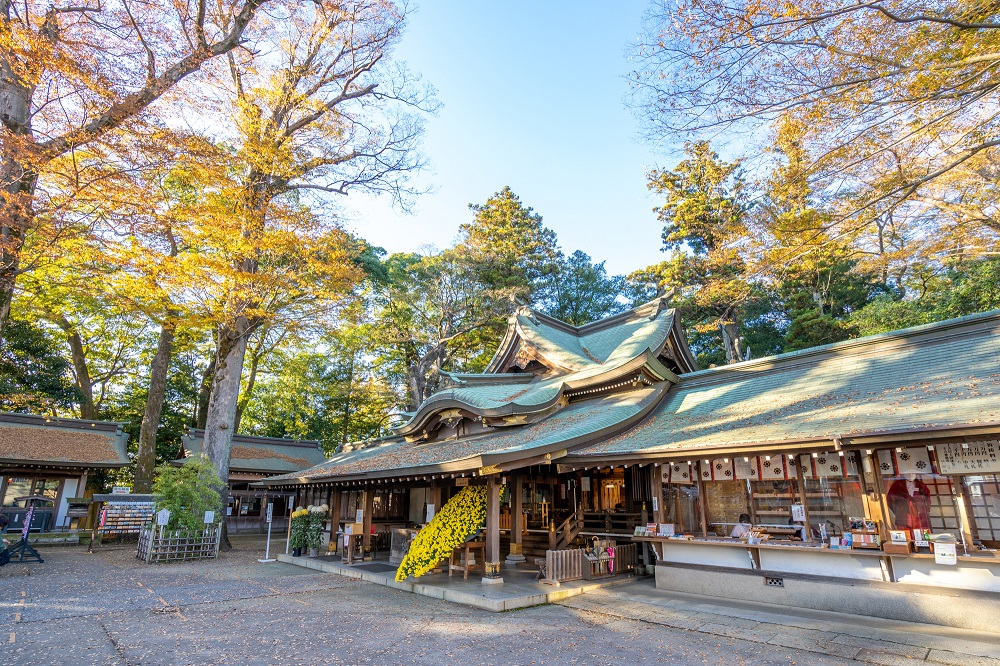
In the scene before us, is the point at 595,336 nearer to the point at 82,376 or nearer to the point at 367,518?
the point at 367,518

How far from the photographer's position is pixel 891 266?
1518cm

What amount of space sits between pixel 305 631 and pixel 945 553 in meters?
9.14

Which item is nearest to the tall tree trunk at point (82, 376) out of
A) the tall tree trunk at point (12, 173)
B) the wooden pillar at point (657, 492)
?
the tall tree trunk at point (12, 173)

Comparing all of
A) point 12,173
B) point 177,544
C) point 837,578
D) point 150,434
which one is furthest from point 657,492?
point 150,434

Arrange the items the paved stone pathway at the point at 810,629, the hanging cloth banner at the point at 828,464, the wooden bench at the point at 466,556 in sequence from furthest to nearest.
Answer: the wooden bench at the point at 466,556 → the hanging cloth banner at the point at 828,464 → the paved stone pathway at the point at 810,629

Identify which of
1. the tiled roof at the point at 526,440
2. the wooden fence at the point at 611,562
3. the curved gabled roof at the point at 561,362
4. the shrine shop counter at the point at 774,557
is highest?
the curved gabled roof at the point at 561,362

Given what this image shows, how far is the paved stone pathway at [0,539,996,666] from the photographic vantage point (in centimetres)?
610

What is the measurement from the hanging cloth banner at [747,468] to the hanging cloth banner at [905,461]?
6.09 feet

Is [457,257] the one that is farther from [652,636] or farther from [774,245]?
[652,636]

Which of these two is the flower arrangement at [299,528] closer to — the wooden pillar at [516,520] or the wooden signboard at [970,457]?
the wooden pillar at [516,520]

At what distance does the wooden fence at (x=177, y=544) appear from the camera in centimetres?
1434

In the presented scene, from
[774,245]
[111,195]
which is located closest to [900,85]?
[774,245]

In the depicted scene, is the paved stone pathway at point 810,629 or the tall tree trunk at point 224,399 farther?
the tall tree trunk at point 224,399

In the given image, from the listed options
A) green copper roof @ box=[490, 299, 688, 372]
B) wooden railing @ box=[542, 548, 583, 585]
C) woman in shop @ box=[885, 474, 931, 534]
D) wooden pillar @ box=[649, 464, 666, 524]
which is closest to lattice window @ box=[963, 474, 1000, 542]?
woman in shop @ box=[885, 474, 931, 534]
